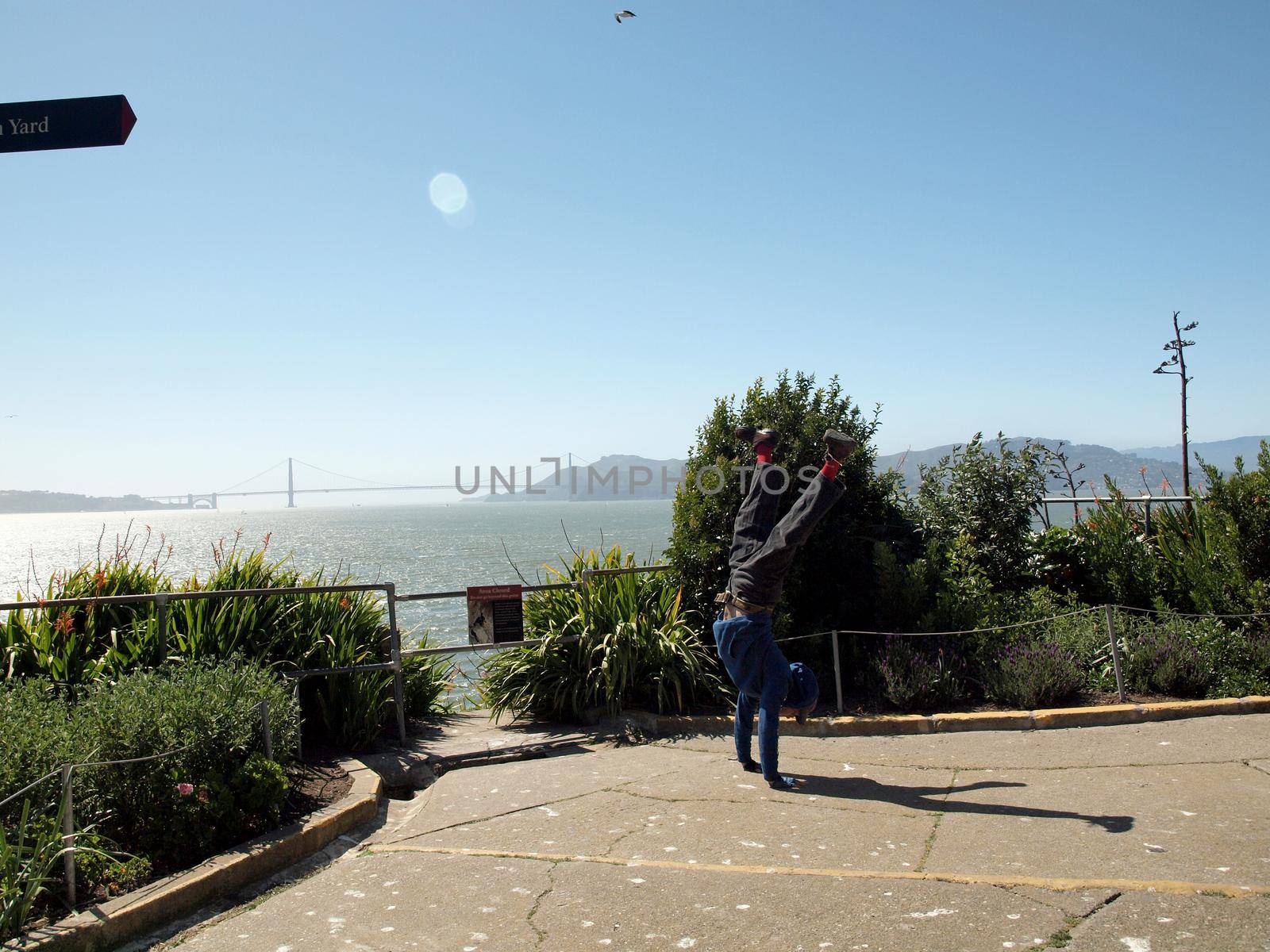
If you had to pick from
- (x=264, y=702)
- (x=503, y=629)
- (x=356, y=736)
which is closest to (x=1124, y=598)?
(x=503, y=629)

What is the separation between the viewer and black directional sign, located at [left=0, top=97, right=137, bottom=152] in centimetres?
439

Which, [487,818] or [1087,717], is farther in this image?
[1087,717]

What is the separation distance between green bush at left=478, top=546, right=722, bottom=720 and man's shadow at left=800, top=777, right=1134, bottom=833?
206 cm

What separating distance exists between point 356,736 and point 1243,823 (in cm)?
559

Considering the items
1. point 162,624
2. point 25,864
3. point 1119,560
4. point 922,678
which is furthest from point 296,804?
point 1119,560

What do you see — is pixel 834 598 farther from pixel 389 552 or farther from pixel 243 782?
pixel 389 552

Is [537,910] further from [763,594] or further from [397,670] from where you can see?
[397,670]

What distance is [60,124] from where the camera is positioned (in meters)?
4.43

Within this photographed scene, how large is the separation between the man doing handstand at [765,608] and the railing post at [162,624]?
147 inches

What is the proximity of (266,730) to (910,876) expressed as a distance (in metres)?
3.56

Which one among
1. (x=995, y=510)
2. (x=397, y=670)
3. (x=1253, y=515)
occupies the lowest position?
(x=397, y=670)

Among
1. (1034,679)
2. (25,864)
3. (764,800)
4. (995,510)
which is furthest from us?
(995,510)

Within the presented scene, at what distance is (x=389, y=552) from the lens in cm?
7438

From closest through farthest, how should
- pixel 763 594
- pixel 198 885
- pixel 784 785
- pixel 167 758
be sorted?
1. pixel 198 885
2. pixel 167 758
3. pixel 784 785
4. pixel 763 594
